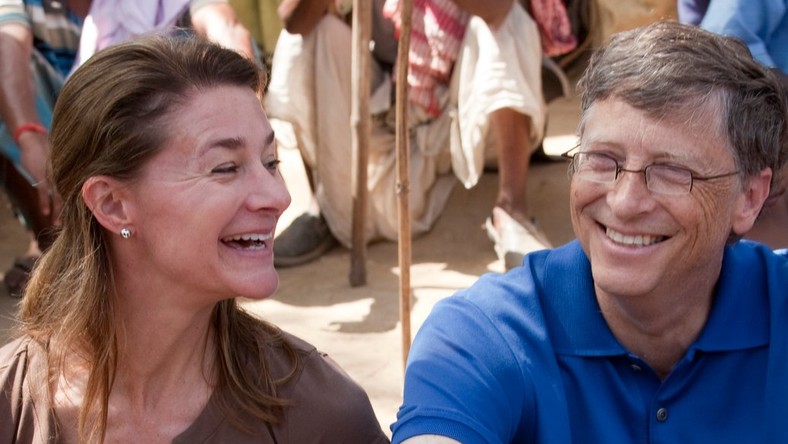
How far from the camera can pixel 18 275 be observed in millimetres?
5129

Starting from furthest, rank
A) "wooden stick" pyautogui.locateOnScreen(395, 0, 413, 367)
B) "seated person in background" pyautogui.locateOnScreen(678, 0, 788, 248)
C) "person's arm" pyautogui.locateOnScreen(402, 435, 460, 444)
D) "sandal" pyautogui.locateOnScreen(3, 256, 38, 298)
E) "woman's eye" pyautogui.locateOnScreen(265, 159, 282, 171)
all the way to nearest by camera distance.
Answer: "sandal" pyautogui.locateOnScreen(3, 256, 38, 298) < "seated person in background" pyautogui.locateOnScreen(678, 0, 788, 248) < "wooden stick" pyautogui.locateOnScreen(395, 0, 413, 367) < "woman's eye" pyautogui.locateOnScreen(265, 159, 282, 171) < "person's arm" pyautogui.locateOnScreen(402, 435, 460, 444)

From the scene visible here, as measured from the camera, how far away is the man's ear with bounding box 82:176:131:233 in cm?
221

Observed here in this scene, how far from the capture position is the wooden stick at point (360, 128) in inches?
183

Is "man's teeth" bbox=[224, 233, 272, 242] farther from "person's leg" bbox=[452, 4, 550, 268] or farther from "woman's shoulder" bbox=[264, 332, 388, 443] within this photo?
"person's leg" bbox=[452, 4, 550, 268]

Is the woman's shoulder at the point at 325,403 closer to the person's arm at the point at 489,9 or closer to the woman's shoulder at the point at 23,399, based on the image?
the woman's shoulder at the point at 23,399

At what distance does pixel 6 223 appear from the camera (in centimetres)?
614

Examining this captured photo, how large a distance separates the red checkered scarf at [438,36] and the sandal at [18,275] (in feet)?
6.05

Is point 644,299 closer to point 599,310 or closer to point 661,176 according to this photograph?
point 599,310

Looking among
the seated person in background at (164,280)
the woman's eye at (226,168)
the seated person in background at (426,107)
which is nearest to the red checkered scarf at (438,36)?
the seated person in background at (426,107)

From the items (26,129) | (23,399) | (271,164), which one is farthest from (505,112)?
(23,399)

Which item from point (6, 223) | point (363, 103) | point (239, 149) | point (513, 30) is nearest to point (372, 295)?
point (363, 103)

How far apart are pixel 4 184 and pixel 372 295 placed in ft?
5.90

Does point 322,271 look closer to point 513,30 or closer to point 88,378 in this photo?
point 513,30

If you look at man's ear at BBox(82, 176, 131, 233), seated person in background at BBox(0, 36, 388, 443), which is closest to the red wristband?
seated person in background at BBox(0, 36, 388, 443)
